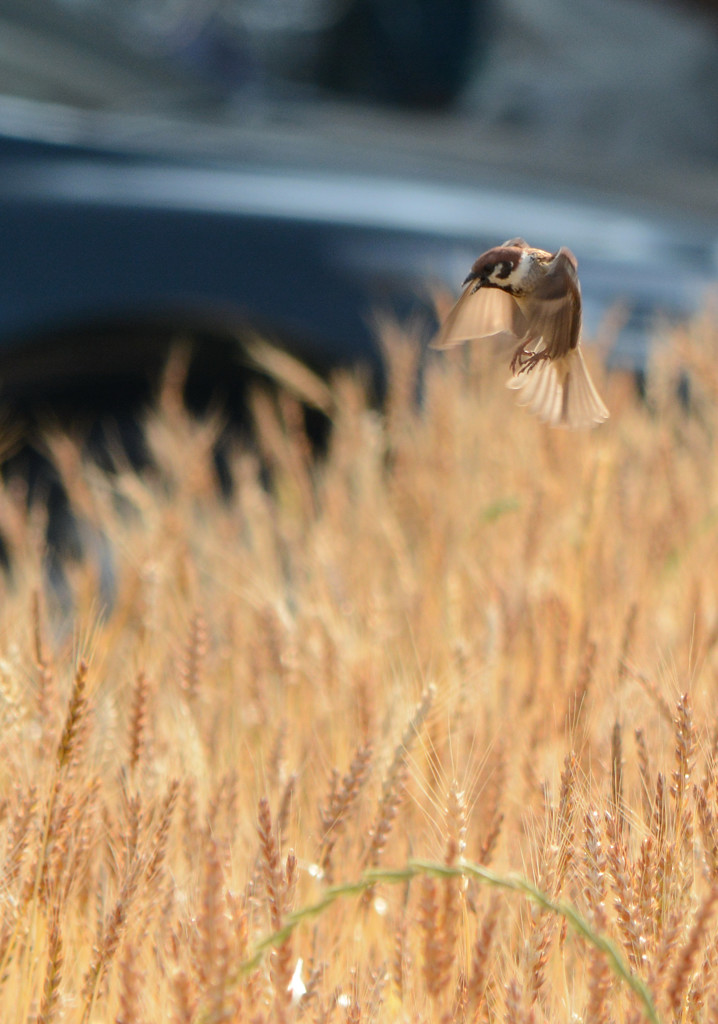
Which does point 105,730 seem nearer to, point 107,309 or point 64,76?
point 107,309

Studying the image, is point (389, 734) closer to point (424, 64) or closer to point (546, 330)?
point (546, 330)

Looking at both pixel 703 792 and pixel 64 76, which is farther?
pixel 64 76

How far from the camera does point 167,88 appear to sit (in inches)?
157

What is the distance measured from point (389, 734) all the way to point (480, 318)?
0.51 m

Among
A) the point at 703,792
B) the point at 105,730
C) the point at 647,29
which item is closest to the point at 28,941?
the point at 105,730

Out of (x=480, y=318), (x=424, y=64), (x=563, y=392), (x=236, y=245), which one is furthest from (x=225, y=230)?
(x=424, y=64)

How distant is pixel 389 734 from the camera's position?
120 cm

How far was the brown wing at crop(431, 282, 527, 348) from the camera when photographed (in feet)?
2.67

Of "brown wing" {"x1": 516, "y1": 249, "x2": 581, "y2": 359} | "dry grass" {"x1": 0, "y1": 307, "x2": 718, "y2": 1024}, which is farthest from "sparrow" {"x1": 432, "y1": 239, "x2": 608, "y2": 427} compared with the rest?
"dry grass" {"x1": 0, "y1": 307, "x2": 718, "y2": 1024}

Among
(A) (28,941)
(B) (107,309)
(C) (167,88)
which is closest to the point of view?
(A) (28,941)

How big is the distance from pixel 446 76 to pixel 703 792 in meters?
5.64

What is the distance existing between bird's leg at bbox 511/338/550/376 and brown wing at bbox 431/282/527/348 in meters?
0.02

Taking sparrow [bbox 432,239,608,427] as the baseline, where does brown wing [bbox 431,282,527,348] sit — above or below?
above

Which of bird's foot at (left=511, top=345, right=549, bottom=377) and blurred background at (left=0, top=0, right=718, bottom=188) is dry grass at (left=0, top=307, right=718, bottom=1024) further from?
blurred background at (left=0, top=0, right=718, bottom=188)
